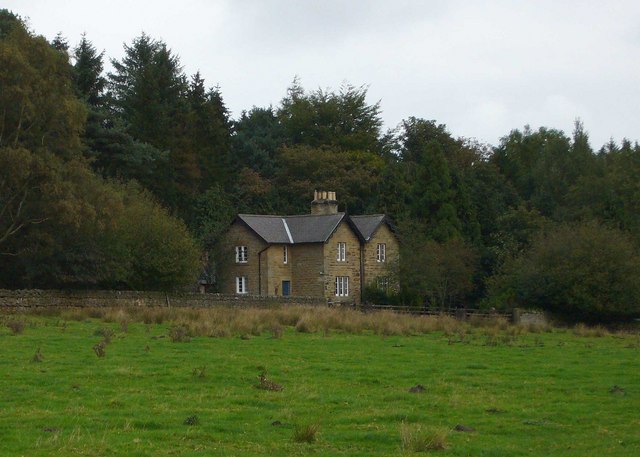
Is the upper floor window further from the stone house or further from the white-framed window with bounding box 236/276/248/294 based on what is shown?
the white-framed window with bounding box 236/276/248/294

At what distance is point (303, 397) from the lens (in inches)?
730

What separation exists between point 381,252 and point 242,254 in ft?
35.2

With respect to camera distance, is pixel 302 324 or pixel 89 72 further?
pixel 89 72

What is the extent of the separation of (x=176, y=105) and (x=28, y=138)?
36792mm

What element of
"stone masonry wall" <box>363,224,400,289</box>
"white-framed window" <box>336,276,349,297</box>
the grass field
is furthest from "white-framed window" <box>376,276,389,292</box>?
the grass field

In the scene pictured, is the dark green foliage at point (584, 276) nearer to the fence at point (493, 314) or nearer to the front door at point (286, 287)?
the fence at point (493, 314)

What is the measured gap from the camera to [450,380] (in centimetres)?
2177

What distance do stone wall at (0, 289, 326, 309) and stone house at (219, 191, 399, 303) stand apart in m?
11.1

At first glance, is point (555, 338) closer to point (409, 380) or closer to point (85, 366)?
point (409, 380)

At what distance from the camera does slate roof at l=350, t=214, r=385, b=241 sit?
246 ft

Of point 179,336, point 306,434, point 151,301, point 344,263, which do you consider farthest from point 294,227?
point 306,434

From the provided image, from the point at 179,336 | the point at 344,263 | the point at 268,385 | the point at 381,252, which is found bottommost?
the point at 268,385

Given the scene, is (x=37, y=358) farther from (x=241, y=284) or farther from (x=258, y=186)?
(x=258, y=186)

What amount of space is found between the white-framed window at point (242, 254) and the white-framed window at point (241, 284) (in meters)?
1.24
